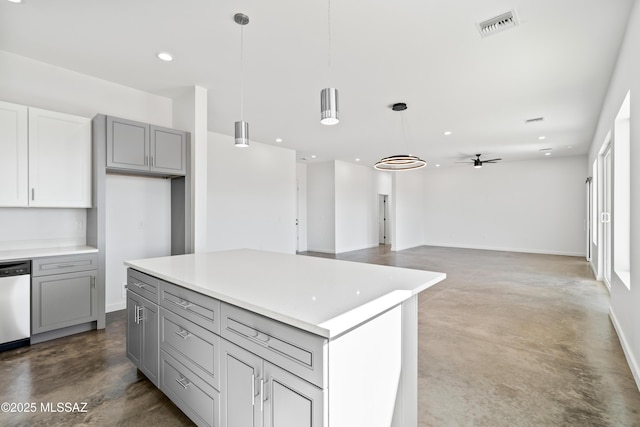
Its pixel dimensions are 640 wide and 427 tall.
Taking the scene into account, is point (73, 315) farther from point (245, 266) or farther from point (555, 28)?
point (555, 28)

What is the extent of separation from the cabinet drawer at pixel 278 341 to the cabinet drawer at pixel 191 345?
178mm

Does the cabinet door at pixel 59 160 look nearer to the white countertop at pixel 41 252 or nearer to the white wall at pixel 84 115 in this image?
the white wall at pixel 84 115

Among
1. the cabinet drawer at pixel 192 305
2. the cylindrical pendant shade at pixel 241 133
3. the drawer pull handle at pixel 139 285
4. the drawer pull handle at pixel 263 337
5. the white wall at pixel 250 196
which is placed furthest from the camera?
the white wall at pixel 250 196

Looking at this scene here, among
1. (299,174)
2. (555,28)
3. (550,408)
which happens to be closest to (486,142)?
(555,28)

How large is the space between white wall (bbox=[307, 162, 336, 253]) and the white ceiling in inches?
162

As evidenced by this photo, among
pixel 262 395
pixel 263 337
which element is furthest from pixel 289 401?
pixel 263 337

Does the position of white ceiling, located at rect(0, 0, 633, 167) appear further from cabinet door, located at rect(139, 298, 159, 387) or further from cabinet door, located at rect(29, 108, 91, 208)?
cabinet door, located at rect(139, 298, 159, 387)

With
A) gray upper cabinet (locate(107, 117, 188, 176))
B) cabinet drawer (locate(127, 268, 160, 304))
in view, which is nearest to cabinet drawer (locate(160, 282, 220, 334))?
cabinet drawer (locate(127, 268, 160, 304))

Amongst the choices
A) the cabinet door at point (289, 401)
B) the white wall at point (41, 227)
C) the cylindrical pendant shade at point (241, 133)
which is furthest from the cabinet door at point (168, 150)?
the cabinet door at point (289, 401)

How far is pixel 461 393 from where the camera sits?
223 cm

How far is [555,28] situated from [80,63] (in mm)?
4685

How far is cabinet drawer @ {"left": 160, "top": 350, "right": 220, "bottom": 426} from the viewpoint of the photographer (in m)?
1.65

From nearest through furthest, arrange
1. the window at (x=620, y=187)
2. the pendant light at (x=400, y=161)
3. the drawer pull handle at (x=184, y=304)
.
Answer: the drawer pull handle at (x=184, y=304), the window at (x=620, y=187), the pendant light at (x=400, y=161)

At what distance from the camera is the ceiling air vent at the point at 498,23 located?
8.09ft
